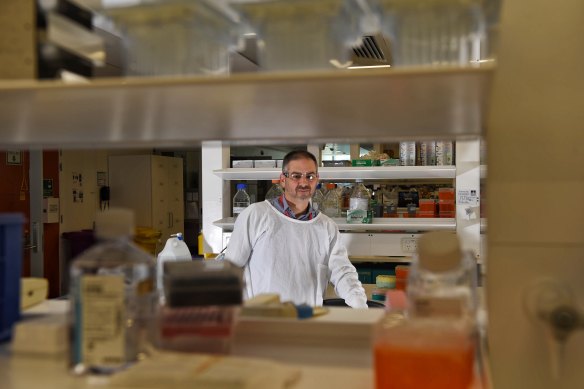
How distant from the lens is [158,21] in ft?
3.07

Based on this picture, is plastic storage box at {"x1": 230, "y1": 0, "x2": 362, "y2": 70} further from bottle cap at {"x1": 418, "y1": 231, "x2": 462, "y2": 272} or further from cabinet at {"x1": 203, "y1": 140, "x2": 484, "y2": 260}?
cabinet at {"x1": 203, "y1": 140, "x2": 484, "y2": 260}

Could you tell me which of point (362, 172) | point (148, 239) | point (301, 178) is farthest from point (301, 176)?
point (148, 239)

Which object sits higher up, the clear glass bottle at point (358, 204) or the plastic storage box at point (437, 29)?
the plastic storage box at point (437, 29)

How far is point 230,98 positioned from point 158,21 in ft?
0.61

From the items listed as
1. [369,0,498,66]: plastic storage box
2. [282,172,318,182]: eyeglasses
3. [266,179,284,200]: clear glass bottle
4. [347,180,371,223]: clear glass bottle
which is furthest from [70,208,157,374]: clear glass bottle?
[347,180,371,223]: clear glass bottle

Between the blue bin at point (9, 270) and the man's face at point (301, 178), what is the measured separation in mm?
1999

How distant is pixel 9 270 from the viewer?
1244 millimetres

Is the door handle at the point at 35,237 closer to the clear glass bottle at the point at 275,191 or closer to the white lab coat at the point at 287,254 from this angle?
the clear glass bottle at the point at 275,191

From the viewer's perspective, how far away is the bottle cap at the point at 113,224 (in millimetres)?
999

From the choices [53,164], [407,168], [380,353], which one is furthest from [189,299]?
[53,164]

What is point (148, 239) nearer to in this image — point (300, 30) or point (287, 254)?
point (287, 254)

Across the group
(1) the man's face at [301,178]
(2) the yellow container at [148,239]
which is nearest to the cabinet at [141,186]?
(2) the yellow container at [148,239]

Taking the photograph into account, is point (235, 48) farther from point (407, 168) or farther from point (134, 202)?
point (134, 202)

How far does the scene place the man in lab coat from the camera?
3.12m
